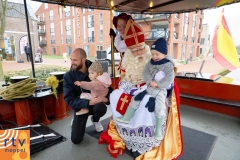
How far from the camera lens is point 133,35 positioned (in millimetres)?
1854

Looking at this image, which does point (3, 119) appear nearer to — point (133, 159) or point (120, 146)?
point (120, 146)

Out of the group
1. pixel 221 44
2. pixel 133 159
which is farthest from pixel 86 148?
pixel 221 44

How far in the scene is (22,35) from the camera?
3.12m

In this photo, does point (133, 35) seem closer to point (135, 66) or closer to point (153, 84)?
point (135, 66)

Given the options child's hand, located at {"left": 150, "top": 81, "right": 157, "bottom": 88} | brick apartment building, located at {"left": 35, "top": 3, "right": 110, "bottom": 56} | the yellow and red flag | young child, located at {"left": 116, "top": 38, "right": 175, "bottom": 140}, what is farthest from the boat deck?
brick apartment building, located at {"left": 35, "top": 3, "right": 110, "bottom": 56}

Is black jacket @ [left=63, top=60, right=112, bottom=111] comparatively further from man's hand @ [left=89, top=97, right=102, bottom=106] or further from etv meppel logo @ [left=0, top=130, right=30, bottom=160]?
etv meppel logo @ [left=0, top=130, right=30, bottom=160]

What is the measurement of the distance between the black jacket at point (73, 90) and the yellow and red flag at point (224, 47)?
282 cm

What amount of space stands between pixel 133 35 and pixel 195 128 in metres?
1.87

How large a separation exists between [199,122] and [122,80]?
5.72ft

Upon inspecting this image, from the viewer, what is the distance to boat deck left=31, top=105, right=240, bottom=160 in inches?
72.9

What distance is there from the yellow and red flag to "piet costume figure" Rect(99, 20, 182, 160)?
7.10 ft

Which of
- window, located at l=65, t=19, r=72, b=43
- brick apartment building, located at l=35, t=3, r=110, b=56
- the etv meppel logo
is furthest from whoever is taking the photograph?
window, located at l=65, t=19, r=72, b=43

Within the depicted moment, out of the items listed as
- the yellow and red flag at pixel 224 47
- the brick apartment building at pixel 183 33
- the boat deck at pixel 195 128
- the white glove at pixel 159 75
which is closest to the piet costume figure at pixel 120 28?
the white glove at pixel 159 75

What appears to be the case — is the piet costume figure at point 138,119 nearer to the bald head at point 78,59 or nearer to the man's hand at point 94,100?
the man's hand at point 94,100
